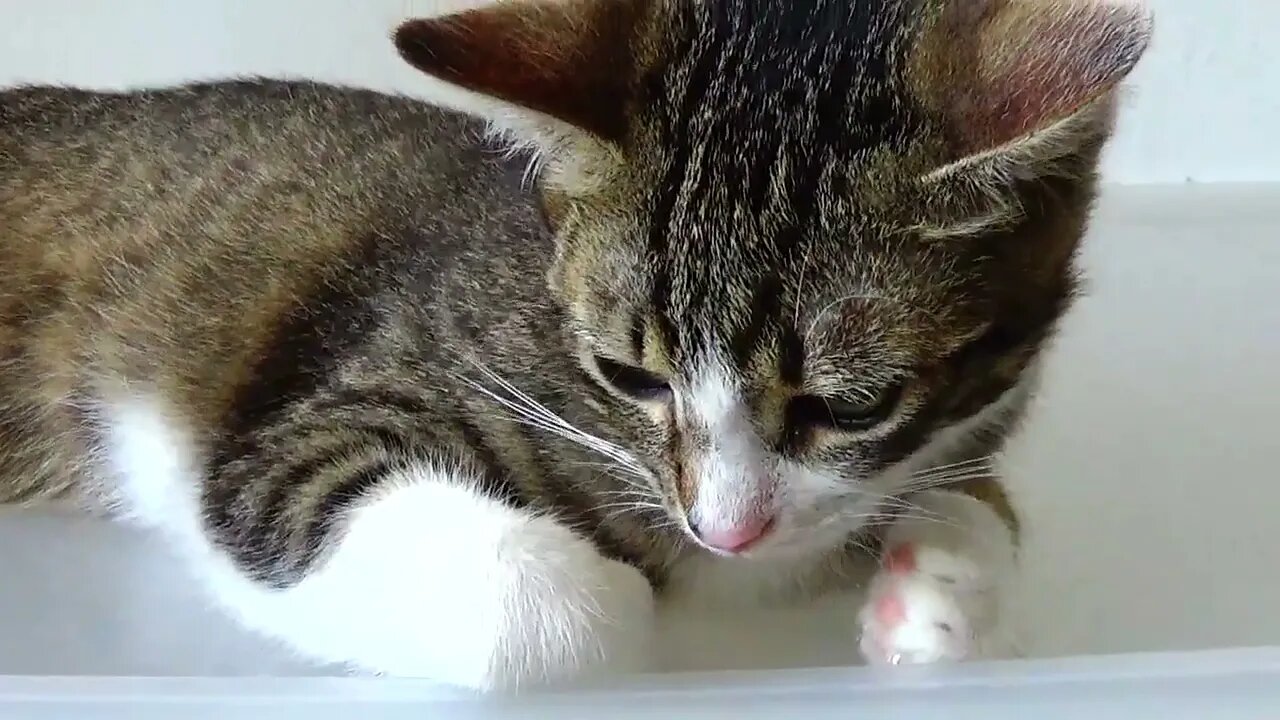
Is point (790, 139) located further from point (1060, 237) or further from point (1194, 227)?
point (1194, 227)

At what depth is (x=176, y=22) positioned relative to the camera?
1.71m

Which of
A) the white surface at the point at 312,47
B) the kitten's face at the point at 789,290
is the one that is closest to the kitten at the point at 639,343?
the kitten's face at the point at 789,290

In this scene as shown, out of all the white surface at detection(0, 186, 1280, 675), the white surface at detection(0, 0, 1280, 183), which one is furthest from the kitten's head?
the white surface at detection(0, 0, 1280, 183)

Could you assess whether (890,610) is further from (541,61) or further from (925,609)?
(541,61)

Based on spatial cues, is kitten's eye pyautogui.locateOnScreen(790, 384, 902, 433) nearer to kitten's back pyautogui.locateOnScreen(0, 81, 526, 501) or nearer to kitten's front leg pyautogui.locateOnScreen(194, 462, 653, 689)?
kitten's front leg pyautogui.locateOnScreen(194, 462, 653, 689)

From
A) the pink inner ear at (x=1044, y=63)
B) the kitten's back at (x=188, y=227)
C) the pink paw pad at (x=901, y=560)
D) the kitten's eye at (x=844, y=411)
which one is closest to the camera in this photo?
the pink inner ear at (x=1044, y=63)

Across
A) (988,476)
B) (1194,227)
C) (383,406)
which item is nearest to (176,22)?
(383,406)

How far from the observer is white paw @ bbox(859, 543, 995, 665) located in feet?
2.81

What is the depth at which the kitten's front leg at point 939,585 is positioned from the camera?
2.82ft

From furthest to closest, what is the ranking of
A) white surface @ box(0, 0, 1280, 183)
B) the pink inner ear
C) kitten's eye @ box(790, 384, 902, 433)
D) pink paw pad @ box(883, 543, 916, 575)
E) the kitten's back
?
1. white surface @ box(0, 0, 1280, 183)
2. the kitten's back
3. pink paw pad @ box(883, 543, 916, 575)
4. kitten's eye @ box(790, 384, 902, 433)
5. the pink inner ear

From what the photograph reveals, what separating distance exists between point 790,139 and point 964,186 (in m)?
0.11

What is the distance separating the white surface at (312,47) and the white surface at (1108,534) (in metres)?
0.28

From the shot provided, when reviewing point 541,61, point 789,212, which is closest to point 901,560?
point 789,212

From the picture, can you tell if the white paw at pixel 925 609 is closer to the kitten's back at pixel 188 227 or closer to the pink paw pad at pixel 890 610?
the pink paw pad at pixel 890 610
